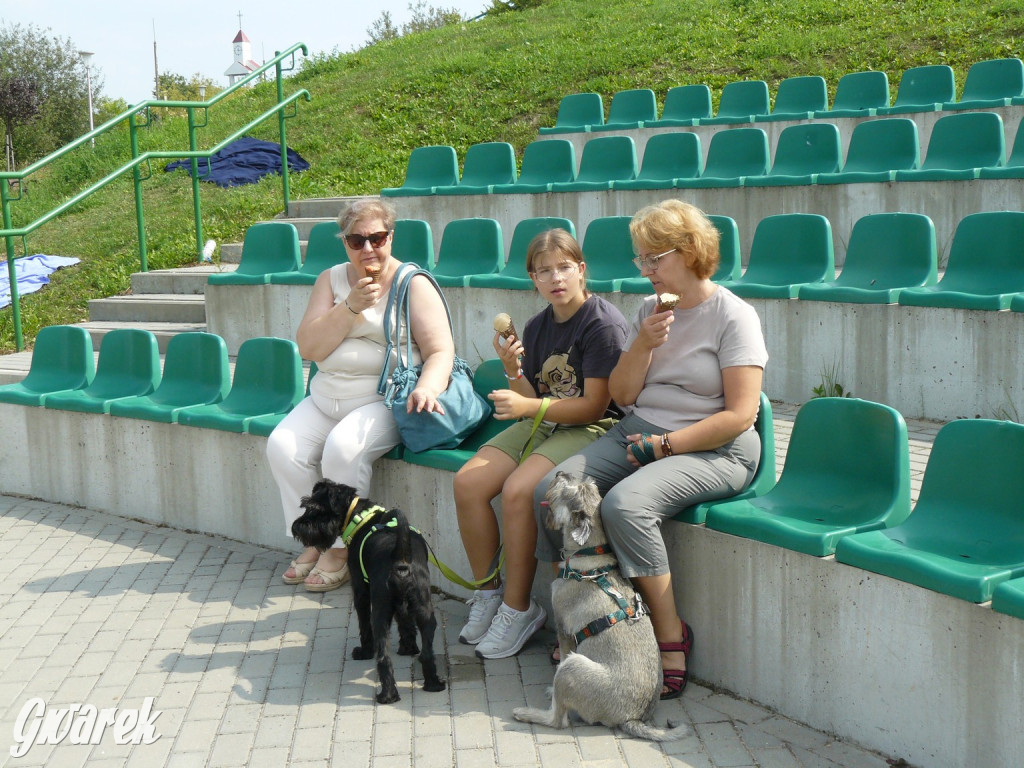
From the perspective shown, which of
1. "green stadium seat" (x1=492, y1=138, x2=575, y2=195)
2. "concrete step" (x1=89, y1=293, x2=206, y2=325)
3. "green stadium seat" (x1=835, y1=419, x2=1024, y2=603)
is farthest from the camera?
"green stadium seat" (x1=492, y1=138, x2=575, y2=195)

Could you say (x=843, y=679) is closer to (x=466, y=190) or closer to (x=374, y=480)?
(x=374, y=480)

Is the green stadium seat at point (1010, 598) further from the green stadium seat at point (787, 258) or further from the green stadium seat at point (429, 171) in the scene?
the green stadium seat at point (429, 171)

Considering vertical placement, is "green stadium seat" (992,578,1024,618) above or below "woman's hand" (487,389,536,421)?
below

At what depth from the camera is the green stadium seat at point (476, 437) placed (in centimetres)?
450

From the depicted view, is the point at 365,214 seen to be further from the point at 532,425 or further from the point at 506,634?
the point at 506,634

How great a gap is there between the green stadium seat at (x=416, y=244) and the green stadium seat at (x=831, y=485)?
13.3 feet

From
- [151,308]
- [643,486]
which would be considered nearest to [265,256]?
[151,308]

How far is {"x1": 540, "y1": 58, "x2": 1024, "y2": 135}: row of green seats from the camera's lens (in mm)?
9203

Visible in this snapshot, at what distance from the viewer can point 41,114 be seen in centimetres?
3306

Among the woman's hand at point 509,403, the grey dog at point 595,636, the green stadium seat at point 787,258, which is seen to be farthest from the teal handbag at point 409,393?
the green stadium seat at point 787,258

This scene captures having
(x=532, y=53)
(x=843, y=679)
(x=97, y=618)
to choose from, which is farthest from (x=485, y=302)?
(x=532, y=53)

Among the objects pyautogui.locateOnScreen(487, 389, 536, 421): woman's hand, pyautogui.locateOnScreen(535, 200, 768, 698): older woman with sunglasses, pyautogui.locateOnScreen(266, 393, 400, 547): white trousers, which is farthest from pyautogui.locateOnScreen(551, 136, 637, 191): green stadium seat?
pyautogui.locateOnScreen(535, 200, 768, 698): older woman with sunglasses

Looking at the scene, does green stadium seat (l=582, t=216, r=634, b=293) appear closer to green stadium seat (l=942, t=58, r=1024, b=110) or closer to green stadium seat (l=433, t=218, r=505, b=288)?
green stadium seat (l=433, t=218, r=505, b=288)

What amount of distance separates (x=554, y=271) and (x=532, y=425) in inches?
25.1
